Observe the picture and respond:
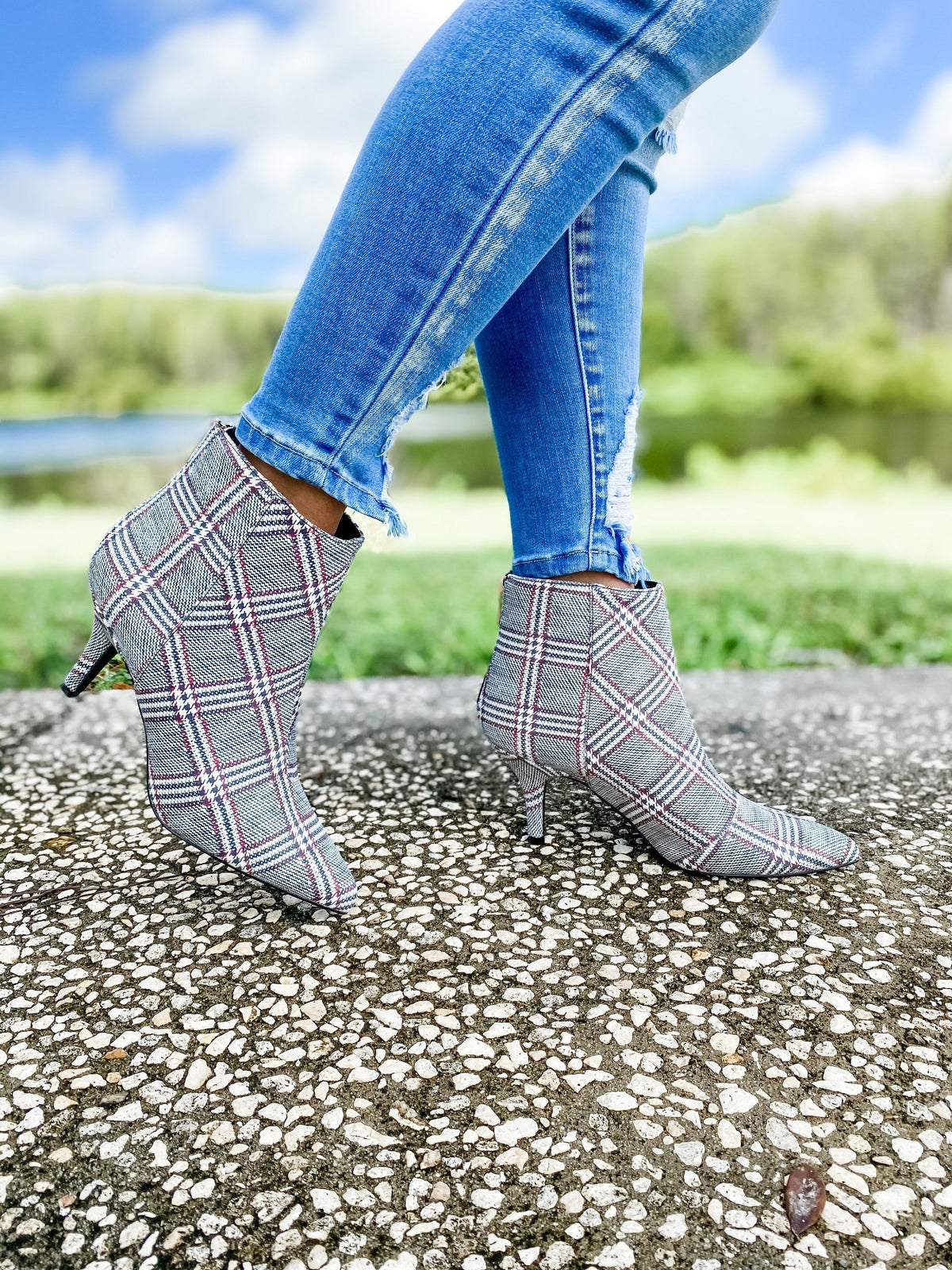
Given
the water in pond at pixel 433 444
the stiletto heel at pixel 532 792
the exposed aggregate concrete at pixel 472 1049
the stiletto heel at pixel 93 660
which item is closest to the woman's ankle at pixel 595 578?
the stiletto heel at pixel 532 792

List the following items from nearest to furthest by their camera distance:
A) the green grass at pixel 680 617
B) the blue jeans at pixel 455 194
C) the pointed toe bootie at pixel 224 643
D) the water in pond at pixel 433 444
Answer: the blue jeans at pixel 455 194 < the pointed toe bootie at pixel 224 643 < the green grass at pixel 680 617 < the water in pond at pixel 433 444

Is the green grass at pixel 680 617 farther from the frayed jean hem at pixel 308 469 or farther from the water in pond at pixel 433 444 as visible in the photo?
the water in pond at pixel 433 444

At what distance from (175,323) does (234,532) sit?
19.0m

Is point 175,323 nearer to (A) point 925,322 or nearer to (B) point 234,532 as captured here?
(A) point 925,322

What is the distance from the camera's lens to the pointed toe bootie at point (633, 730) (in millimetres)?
1107

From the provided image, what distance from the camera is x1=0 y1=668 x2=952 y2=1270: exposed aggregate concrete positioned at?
67 cm

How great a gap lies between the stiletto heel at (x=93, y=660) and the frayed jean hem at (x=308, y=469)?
0.83ft

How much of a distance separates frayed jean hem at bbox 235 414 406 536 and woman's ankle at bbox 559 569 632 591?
263mm

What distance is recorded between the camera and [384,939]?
3.26 feet

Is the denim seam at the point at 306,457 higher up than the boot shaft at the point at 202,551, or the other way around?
the denim seam at the point at 306,457

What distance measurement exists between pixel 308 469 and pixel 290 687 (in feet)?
0.82

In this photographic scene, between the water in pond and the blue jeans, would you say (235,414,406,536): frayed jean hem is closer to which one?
the blue jeans

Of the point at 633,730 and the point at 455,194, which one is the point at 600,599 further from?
the point at 455,194

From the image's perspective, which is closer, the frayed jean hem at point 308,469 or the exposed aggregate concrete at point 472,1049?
the exposed aggregate concrete at point 472,1049
